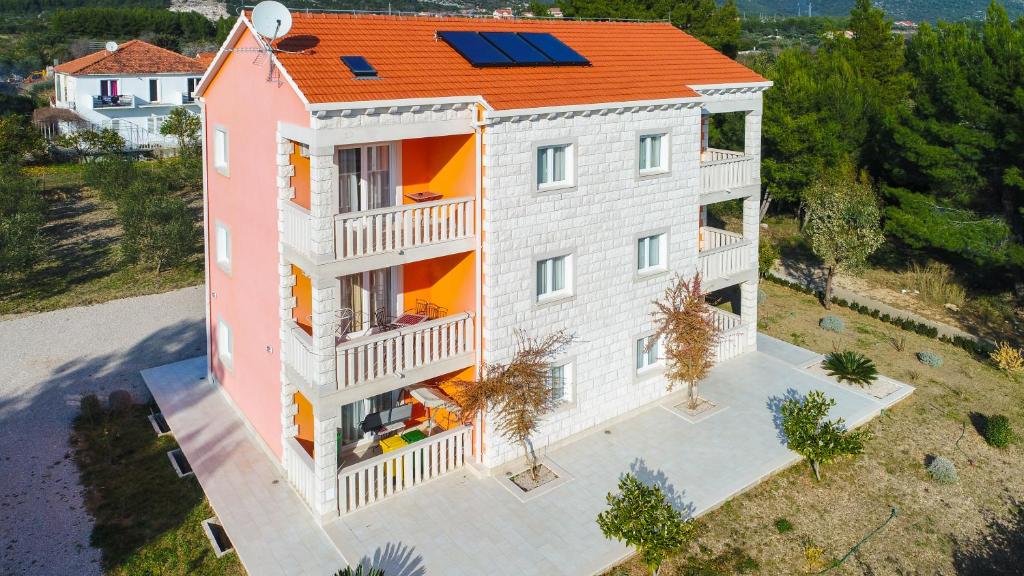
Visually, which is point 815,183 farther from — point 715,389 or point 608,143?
point 608,143

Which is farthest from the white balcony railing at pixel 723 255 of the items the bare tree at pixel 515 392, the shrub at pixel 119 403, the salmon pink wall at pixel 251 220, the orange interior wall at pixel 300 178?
the shrub at pixel 119 403

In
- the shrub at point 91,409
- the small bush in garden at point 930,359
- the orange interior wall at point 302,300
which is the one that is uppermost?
the orange interior wall at point 302,300

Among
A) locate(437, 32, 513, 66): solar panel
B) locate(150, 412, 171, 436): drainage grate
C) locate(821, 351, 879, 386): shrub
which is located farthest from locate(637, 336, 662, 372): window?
locate(150, 412, 171, 436): drainage grate

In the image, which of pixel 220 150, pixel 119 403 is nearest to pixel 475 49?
pixel 220 150

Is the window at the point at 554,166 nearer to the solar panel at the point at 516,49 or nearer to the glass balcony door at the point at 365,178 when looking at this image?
the solar panel at the point at 516,49

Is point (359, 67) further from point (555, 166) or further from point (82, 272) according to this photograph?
point (82, 272)

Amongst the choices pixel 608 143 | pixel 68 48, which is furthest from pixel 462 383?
pixel 68 48

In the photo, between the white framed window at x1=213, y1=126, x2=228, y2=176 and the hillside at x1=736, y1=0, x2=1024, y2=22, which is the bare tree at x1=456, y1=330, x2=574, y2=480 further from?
the hillside at x1=736, y1=0, x2=1024, y2=22
